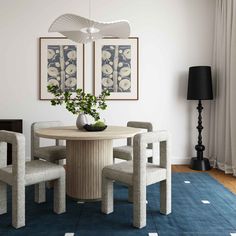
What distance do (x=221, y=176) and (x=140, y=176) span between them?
6.83ft

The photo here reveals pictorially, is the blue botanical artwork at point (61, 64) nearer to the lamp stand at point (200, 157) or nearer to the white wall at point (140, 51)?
the white wall at point (140, 51)

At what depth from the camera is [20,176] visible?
191 cm

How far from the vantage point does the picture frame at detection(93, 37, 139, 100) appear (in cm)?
406

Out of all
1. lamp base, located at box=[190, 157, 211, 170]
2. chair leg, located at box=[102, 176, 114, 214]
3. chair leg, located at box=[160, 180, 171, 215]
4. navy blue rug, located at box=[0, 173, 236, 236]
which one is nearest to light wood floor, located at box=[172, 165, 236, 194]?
lamp base, located at box=[190, 157, 211, 170]

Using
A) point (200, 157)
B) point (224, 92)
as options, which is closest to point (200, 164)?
point (200, 157)

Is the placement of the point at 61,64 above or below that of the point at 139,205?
above

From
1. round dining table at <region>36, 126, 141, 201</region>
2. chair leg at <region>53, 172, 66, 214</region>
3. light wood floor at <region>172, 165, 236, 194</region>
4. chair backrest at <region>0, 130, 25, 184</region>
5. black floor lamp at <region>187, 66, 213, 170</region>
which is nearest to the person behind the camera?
chair backrest at <region>0, 130, 25, 184</region>

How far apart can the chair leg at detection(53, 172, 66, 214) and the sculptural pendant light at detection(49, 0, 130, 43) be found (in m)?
1.36

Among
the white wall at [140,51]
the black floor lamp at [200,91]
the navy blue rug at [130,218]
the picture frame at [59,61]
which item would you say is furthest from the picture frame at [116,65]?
the navy blue rug at [130,218]

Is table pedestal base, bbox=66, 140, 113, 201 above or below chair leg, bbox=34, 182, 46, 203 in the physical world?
above

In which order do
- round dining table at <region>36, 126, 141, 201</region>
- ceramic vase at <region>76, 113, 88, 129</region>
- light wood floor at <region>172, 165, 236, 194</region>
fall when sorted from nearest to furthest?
round dining table at <region>36, 126, 141, 201</region>
ceramic vase at <region>76, 113, 88, 129</region>
light wood floor at <region>172, 165, 236, 194</region>

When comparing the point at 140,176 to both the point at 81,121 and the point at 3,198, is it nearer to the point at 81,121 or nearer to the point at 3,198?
the point at 81,121

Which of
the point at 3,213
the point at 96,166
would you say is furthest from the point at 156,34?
the point at 3,213

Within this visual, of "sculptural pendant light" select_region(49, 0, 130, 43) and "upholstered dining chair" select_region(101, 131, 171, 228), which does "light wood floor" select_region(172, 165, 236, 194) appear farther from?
"sculptural pendant light" select_region(49, 0, 130, 43)
